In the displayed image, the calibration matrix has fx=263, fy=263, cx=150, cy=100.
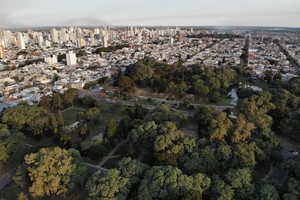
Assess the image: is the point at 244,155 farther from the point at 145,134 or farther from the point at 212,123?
the point at 145,134

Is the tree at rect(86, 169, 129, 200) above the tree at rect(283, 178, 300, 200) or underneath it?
underneath

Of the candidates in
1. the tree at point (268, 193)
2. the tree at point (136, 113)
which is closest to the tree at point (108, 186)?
the tree at point (268, 193)

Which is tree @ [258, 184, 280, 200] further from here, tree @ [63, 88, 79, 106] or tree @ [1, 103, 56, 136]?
tree @ [63, 88, 79, 106]

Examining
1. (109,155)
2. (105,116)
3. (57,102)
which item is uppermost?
(57,102)

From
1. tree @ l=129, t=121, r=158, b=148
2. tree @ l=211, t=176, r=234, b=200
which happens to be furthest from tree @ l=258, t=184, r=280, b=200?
tree @ l=129, t=121, r=158, b=148

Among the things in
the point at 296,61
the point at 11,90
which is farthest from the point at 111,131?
the point at 296,61

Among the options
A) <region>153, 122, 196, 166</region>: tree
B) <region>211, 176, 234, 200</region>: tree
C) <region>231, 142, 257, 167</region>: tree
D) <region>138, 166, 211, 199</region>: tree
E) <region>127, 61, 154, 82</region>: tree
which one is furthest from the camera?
<region>127, 61, 154, 82</region>: tree

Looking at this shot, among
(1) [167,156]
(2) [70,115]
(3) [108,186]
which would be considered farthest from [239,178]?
(2) [70,115]
